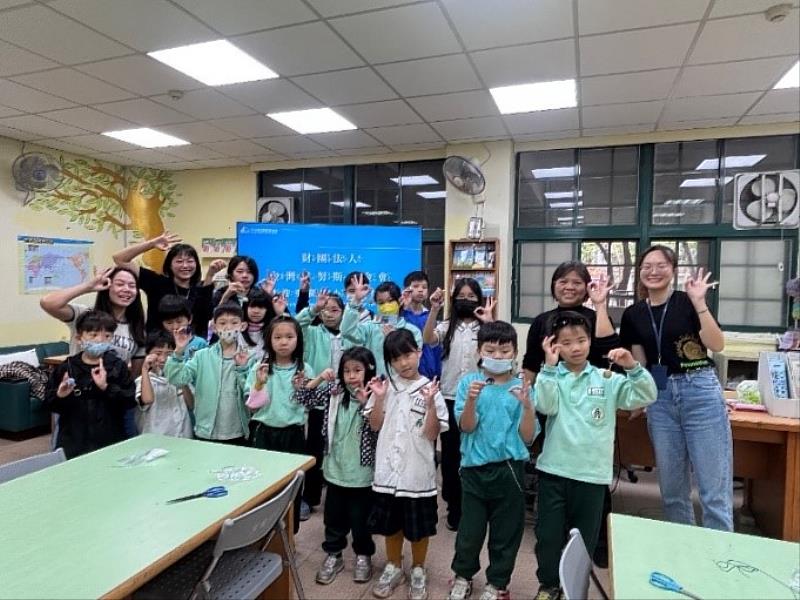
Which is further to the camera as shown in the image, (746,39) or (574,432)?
(746,39)

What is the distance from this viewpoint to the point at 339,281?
4.35m

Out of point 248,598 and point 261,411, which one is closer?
point 248,598

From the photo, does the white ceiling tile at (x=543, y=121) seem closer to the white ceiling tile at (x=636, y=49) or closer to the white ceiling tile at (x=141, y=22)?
the white ceiling tile at (x=636, y=49)

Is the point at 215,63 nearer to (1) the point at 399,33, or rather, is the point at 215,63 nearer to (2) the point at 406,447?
(1) the point at 399,33

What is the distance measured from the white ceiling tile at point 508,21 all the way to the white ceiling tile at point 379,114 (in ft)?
3.53

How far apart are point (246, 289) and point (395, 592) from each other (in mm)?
1775

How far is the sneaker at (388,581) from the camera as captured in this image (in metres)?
1.98

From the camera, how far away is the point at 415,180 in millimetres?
5242

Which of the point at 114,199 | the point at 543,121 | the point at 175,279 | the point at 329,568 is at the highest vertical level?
the point at 543,121

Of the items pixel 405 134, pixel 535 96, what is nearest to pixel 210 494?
pixel 535 96

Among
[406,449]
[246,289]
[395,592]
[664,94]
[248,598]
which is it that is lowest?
[395,592]

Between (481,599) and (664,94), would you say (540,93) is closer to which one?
(664,94)

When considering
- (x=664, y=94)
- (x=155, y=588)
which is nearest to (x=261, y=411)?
(x=155, y=588)

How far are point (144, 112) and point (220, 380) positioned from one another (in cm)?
279
